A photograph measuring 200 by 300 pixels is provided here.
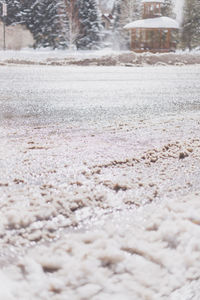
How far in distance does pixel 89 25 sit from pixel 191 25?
9.78 metres

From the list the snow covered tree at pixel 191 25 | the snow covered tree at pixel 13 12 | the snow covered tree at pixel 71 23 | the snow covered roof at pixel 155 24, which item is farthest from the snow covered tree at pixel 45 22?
the snow covered tree at pixel 191 25

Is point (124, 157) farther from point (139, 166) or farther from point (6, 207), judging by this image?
point (6, 207)

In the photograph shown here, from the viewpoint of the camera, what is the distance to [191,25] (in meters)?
35.8

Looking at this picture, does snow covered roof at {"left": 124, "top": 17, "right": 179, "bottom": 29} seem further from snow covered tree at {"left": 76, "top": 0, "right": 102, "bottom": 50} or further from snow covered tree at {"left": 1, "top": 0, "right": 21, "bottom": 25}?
snow covered tree at {"left": 1, "top": 0, "right": 21, "bottom": 25}

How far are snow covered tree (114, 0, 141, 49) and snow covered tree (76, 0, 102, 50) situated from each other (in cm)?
643

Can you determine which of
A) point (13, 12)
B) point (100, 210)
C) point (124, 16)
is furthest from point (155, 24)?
point (100, 210)

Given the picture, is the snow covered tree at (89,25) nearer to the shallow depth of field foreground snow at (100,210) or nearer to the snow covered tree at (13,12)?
the snow covered tree at (13,12)

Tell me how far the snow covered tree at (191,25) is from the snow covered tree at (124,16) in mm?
7977

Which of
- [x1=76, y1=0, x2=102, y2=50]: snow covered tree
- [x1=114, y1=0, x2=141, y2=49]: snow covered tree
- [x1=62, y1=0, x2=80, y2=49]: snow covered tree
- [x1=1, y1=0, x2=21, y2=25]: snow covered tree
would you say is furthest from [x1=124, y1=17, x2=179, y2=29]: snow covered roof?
[x1=1, y1=0, x2=21, y2=25]: snow covered tree

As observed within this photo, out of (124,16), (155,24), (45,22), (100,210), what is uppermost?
(124,16)

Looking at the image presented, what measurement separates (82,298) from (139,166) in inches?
59.7

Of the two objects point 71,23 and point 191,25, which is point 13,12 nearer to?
point 71,23

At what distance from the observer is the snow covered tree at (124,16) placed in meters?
42.9

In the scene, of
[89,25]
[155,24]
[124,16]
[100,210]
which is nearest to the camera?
[100,210]
